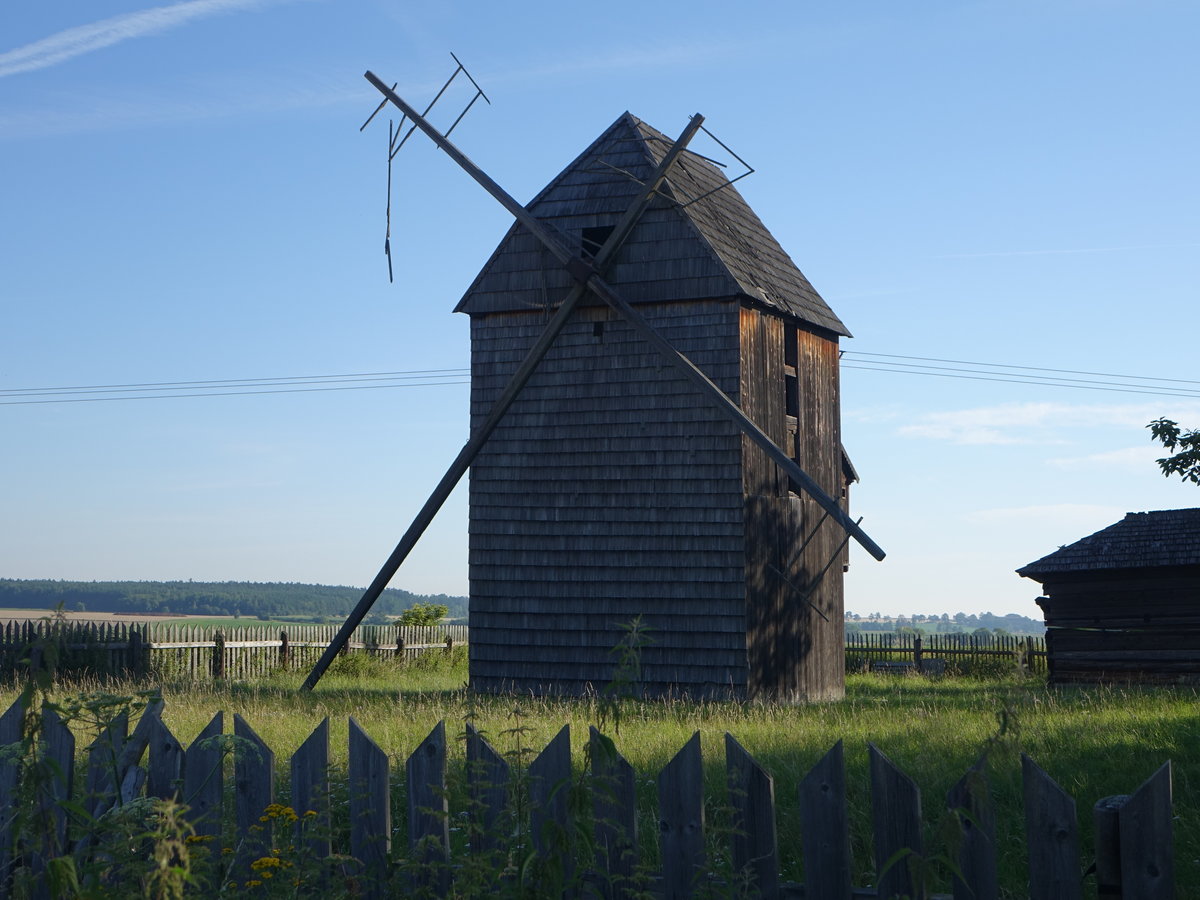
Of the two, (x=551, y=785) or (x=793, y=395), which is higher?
(x=793, y=395)

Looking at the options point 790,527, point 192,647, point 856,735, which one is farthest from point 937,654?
point 856,735

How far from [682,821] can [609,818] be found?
0.32m

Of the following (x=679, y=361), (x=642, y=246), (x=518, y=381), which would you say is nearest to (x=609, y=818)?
(x=679, y=361)

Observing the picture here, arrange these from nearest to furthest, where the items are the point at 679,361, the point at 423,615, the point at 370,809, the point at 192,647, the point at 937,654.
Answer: the point at 370,809 < the point at 679,361 < the point at 192,647 < the point at 937,654 < the point at 423,615

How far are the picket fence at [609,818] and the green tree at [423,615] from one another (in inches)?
1055

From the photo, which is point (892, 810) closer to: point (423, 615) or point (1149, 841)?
point (1149, 841)

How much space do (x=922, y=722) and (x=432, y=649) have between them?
828 inches

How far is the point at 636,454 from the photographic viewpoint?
17047mm

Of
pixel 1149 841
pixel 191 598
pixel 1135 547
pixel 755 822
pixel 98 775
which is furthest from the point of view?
pixel 191 598

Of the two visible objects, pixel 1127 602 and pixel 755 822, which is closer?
pixel 755 822

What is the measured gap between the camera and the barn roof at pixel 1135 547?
22.7m

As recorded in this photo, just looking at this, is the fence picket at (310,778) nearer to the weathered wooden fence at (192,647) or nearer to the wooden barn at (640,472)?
the wooden barn at (640,472)

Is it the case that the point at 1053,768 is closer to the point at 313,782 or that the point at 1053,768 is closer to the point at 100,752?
the point at 313,782

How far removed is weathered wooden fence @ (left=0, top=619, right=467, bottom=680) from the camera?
905 inches
